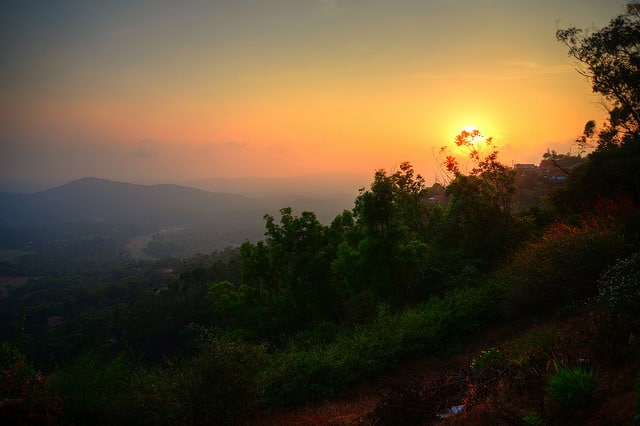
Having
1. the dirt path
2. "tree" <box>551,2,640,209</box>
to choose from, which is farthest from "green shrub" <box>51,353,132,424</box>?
"tree" <box>551,2,640,209</box>

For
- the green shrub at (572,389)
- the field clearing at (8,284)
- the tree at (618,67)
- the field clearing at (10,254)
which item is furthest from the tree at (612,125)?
the field clearing at (10,254)

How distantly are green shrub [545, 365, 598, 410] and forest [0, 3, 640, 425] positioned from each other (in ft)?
0.07

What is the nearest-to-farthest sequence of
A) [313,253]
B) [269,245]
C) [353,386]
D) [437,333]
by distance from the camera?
[353,386]
[437,333]
[313,253]
[269,245]

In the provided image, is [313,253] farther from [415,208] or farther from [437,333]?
[437,333]

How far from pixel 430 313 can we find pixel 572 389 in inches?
266

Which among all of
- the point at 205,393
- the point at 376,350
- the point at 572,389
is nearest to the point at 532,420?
the point at 572,389

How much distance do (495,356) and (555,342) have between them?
1.20 metres

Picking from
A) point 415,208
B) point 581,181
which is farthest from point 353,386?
point 581,181

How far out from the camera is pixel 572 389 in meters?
4.67

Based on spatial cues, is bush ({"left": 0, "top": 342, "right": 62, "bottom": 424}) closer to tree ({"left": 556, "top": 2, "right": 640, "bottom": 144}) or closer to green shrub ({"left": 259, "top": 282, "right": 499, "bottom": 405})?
green shrub ({"left": 259, "top": 282, "right": 499, "bottom": 405})

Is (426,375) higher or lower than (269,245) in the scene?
lower

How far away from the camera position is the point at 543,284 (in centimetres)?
1000

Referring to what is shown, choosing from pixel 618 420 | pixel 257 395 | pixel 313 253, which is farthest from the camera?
pixel 313 253

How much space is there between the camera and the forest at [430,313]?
585cm
